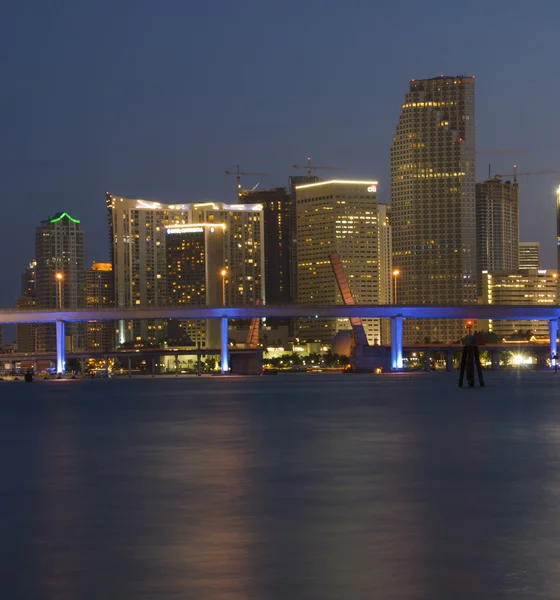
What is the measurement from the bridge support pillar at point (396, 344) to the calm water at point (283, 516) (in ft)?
460

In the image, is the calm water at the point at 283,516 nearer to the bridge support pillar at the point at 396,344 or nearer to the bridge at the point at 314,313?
the bridge support pillar at the point at 396,344

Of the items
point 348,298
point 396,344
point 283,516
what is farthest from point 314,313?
point 283,516

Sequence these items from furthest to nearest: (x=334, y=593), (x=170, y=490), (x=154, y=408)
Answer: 1. (x=154, y=408)
2. (x=170, y=490)
3. (x=334, y=593)

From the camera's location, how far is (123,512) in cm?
1669

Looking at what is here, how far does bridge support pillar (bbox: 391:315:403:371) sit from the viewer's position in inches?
6777

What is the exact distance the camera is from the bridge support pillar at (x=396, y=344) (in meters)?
172

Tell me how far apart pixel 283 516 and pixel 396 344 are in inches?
6171

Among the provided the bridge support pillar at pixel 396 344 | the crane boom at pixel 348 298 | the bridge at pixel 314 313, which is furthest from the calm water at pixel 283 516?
the crane boom at pixel 348 298

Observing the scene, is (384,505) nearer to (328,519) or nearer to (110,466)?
(328,519)

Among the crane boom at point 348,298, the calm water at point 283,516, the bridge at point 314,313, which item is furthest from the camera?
the crane boom at point 348,298

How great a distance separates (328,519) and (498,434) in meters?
16.7

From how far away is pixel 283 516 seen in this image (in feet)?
52.7

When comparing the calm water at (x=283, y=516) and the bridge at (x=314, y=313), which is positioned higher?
the bridge at (x=314, y=313)

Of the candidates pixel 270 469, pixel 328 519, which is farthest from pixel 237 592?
pixel 270 469
